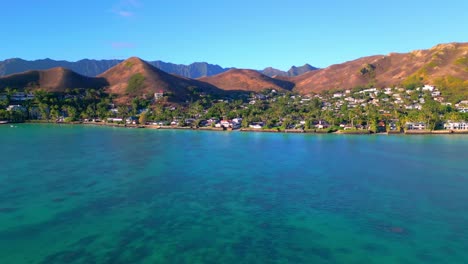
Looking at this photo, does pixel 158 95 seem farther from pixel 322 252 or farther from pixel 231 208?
pixel 322 252

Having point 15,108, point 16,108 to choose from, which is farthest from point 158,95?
point 15,108

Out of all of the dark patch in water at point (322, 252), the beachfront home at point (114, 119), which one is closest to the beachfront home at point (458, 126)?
the dark patch in water at point (322, 252)

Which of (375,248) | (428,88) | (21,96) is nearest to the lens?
(375,248)

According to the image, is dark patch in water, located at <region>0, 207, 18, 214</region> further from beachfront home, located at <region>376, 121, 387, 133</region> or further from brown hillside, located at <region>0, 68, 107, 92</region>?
brown hillside, located at <region>0, 68, 107, 92</region>

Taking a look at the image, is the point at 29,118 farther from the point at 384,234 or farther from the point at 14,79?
the point at 384,234

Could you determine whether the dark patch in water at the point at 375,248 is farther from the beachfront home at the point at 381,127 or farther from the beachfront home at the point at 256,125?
the beachfront home at the point at 256,125

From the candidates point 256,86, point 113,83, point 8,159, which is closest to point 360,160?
point 8,159

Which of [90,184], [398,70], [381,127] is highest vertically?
[398,70]
